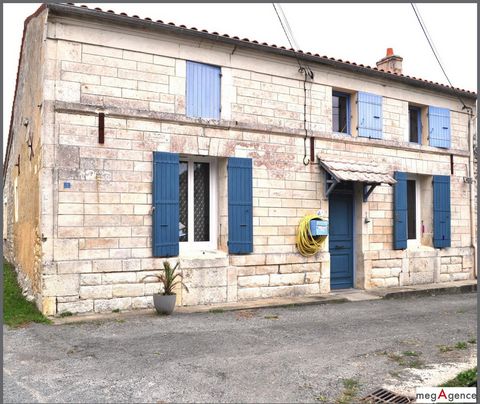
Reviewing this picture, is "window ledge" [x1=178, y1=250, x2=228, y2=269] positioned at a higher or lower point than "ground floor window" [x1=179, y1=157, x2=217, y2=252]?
lower

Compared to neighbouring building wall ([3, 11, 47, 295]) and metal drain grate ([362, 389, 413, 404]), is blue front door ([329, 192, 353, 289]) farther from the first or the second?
metal drain grate ([362, 389, 413, 404])

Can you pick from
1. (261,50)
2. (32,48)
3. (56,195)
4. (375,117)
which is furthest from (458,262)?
(32,48)

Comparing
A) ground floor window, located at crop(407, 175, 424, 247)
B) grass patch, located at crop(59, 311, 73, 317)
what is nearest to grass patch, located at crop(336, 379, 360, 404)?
grass patch, located at crop(59, 311, 73, 317)

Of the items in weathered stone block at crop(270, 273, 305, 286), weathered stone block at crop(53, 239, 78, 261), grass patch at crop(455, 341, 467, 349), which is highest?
weathered stone block at crop(53, 239, 78, 261)

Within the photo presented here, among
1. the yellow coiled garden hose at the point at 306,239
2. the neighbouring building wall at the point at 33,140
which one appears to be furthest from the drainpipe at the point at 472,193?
the neighbouring building wall at the point at 33,140

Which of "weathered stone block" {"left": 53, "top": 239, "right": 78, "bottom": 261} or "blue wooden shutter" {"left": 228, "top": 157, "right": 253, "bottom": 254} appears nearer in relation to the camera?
"weathered stone block" {"left": 53, "top": 239, "right": 78, "bottom": 261}

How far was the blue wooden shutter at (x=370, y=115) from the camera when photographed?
11.0m

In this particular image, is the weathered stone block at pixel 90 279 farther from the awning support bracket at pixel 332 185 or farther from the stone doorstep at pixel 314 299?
the awning support bracket at pixel 332 185

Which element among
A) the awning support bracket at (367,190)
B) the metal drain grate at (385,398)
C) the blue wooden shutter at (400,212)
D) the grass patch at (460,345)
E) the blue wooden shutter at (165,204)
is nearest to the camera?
the metal drain grate at (385,398)

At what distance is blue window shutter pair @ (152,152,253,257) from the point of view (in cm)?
849

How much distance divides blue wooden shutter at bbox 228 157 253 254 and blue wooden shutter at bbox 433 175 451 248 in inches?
213

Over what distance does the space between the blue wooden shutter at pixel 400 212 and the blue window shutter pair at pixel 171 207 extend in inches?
162

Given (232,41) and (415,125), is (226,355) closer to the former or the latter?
(232,41)

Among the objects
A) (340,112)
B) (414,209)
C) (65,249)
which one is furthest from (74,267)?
(414,209)
